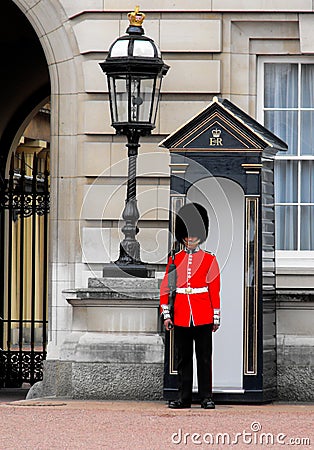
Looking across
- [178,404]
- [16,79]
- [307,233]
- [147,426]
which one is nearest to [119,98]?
[307,233]

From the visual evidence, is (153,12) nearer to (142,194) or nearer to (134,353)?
(142,194)

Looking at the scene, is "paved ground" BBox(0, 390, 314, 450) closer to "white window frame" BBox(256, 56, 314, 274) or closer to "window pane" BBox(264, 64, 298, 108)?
"white window frame" BBox(256, 56, 314, 274)

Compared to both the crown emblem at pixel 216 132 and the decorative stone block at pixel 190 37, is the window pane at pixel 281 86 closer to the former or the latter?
the decorative stone block at pixel 190 37

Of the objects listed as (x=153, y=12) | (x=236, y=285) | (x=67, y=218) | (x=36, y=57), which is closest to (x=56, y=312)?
(x=67, y=218)

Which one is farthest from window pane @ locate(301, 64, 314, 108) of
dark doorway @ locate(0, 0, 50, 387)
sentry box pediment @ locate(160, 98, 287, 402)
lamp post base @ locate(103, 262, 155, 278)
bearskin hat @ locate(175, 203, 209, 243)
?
dark doorway @ locate(0, 0, 50, 387)

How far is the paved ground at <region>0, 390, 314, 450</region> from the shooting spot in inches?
365

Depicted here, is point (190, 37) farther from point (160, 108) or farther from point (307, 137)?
point (307, 137)

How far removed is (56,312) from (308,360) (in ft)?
7.65

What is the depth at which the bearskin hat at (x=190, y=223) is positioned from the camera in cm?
1134

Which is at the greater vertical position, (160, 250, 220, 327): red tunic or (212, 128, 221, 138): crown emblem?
(212, 128, 221, 138): crown emblem

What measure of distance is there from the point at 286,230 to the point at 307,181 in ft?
1.57

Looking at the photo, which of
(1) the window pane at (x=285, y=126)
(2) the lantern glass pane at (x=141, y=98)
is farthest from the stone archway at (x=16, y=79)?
(2) the lantern glass pane at (x=141, y=98)

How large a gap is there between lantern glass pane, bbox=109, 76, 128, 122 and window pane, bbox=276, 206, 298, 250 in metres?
1.88

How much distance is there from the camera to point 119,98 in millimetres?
11828
